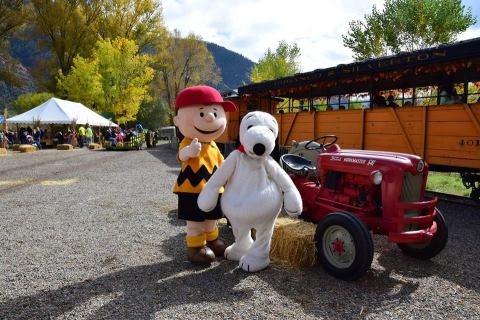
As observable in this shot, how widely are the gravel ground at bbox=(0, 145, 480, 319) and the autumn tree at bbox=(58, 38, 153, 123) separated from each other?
98.6ft

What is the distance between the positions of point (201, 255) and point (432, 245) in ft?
7.93

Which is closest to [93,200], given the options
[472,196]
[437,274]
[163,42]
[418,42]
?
[437,274]

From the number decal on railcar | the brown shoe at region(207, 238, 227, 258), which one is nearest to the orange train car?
Result: the number decal on railcar

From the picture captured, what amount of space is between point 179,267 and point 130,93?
32828mm

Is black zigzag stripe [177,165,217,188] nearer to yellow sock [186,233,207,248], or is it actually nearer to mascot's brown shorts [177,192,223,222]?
mascot's brown shorts [177,192,223,222]

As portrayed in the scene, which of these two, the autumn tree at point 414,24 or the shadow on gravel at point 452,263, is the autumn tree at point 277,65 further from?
the shadow on gravel at point 452,263

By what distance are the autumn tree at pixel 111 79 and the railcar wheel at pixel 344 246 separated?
3281 cm

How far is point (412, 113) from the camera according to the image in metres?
7.29

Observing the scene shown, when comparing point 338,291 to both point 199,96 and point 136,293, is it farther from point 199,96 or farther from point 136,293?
point 199,96

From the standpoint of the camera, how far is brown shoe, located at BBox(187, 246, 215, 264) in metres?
3.57

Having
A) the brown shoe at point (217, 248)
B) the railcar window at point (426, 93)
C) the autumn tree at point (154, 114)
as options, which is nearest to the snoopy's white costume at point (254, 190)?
the brown shoe at point (217, 248)

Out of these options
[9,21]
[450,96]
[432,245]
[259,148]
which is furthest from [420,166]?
[9,21]

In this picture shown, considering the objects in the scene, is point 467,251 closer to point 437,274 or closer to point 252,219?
point 437,274

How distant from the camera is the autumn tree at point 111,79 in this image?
32.3 meters
